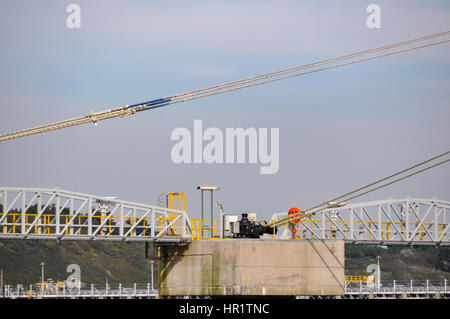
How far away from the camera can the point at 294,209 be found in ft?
342

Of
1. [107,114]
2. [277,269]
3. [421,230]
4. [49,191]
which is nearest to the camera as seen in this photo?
[107,114]

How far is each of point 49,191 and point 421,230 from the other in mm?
44289

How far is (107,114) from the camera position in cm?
8900

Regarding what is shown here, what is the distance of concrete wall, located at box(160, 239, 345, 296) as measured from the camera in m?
98.6

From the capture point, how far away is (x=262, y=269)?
9888 cm

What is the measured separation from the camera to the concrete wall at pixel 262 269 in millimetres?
98625
